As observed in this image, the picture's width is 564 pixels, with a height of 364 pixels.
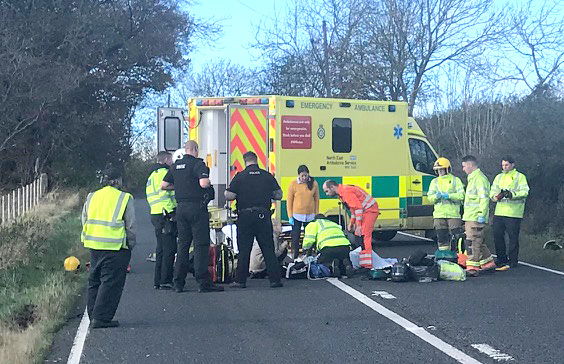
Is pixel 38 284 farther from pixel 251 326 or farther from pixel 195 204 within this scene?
pixel 251 326

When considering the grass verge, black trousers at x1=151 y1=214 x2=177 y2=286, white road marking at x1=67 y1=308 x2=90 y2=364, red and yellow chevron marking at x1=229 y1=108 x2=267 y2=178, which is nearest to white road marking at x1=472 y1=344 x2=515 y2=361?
white road marking at x1=67 y1=308 x2=90 y2=364

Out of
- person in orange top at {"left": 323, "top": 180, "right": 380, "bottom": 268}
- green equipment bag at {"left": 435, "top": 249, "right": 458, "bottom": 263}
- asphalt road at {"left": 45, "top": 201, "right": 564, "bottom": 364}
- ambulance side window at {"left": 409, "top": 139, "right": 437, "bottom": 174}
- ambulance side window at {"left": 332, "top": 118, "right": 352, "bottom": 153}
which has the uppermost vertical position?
ambulance side window at {"left": 332, "top": 118, "right": 352, "bottom": 153}

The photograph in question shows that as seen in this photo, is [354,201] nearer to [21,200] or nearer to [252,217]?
[252,217]

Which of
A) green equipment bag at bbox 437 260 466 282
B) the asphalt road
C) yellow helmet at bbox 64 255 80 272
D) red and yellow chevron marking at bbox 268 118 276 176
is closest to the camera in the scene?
the asphalt road

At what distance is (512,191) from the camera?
43.4 feet

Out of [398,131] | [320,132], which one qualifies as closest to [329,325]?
[320,132]

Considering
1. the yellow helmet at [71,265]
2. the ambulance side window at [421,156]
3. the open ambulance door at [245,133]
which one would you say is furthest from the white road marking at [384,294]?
the ambulance side window at [421,156]

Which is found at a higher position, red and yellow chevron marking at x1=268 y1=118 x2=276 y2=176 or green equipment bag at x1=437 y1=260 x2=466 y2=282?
red and yellow chevron marking at x1=268 y1=118 x2=276 y2=176

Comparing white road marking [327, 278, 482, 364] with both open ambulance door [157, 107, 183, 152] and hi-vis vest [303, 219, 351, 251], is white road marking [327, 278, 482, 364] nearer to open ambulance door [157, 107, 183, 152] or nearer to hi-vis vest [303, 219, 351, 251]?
hi-vis vest [303, 219, 351, 251]

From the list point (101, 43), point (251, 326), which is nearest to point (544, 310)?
point (251, 326)

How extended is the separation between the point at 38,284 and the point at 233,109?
4638 millimetres

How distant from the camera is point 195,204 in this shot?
1088cm

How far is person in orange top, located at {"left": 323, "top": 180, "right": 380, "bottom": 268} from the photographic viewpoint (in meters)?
→ 12.7

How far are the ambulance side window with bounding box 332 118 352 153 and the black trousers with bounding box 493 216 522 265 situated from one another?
3295 mm
